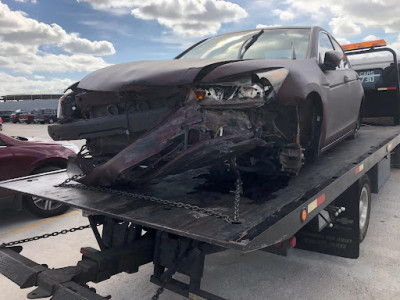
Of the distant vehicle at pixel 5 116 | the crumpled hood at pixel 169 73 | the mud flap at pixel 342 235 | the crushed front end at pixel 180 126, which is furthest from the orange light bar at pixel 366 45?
the distant vehicle at pixel 5 116

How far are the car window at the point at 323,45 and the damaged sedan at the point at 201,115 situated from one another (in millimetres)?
139

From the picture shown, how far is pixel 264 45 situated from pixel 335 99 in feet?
3.10

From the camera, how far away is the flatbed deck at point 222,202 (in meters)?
2.20

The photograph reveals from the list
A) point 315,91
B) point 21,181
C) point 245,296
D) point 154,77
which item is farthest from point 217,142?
point 21,181

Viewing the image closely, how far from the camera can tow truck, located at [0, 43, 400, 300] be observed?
2273 mm

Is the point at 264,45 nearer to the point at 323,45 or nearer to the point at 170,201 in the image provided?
the point at 323,45

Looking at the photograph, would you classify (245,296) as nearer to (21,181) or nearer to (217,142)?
(217,142)

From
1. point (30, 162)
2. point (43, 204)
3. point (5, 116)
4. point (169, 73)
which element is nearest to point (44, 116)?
point (5, 116)

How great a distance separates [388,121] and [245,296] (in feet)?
18.0

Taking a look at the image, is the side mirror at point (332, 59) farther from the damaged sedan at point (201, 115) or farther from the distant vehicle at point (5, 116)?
the distant vehicle at point (5, 116)

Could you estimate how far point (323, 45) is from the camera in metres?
4.29

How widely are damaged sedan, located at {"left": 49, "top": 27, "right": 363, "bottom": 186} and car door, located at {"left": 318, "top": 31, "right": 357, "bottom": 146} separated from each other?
0.04m

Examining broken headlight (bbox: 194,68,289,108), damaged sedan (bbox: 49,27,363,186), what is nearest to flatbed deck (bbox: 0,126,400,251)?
damaged sedan (bbox: 49,27,363,186)

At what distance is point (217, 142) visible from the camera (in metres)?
2.71
